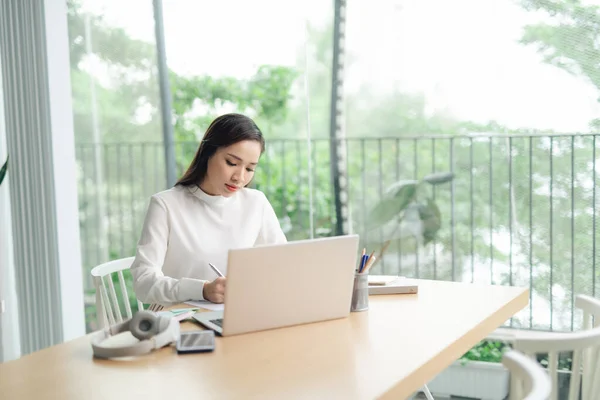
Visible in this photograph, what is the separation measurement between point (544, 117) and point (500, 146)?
213 millimetres

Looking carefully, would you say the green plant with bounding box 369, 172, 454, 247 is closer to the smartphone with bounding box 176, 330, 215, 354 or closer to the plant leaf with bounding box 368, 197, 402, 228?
the plant leaf with bounding box 368, 197, 402, 228

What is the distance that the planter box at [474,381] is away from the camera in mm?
3410

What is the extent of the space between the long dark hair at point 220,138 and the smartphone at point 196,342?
0.87 m

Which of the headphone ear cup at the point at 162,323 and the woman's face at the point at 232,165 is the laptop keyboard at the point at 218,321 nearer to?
the headphone ear cup at the point at 162,323

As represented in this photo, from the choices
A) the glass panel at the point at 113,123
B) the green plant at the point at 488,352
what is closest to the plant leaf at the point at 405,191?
the green plant at the point at 488,352

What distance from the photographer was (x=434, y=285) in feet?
7.90

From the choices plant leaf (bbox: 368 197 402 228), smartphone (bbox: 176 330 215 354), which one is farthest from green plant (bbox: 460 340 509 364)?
smartphone (bbox: 176 330 215 354)

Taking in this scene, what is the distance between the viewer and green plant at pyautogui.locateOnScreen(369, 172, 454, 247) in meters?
3.48

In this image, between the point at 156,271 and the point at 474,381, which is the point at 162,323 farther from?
the point at 474,381

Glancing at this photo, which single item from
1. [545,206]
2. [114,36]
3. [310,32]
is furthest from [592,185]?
[114,36]

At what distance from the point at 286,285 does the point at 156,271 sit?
0.62 metres

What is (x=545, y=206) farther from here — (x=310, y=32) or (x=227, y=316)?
(x=227, y=316)

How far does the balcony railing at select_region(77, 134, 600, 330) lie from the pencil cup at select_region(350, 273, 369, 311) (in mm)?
1439

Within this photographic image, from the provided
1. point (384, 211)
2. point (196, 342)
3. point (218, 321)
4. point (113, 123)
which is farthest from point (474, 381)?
point (113, 123)
